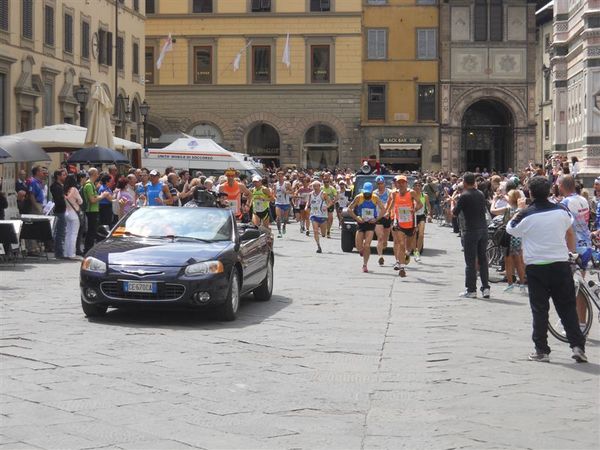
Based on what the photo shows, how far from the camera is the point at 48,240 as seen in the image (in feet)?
68.6

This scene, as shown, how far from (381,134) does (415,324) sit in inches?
1902

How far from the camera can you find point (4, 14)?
33938 mm

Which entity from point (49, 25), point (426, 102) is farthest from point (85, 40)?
point (426, 102)

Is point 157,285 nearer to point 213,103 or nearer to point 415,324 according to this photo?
point 415,324

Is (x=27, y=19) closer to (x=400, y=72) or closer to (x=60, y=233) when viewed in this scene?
(x=60, y=233)

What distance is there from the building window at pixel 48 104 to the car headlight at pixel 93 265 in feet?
85.6

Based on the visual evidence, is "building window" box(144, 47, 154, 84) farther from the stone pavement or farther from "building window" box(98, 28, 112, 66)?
the stone pavement

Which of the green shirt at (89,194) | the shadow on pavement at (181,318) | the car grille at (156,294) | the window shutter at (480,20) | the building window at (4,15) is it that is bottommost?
the shadow on pavement at (181,318)

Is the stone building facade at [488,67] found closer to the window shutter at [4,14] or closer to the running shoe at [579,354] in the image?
the window shutter at [4,14]

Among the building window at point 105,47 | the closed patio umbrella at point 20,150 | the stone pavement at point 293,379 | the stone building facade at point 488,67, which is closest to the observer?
the stone pavement at point 293,379

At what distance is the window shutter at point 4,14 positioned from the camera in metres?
33.7

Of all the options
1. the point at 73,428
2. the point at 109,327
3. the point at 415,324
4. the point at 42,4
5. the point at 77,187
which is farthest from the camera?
the point at 42,4

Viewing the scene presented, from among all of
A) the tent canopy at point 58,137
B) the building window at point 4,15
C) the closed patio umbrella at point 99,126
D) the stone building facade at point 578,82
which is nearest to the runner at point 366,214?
the closed patio umbrella at point 99,126

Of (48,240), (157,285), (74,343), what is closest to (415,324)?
(157,285)
